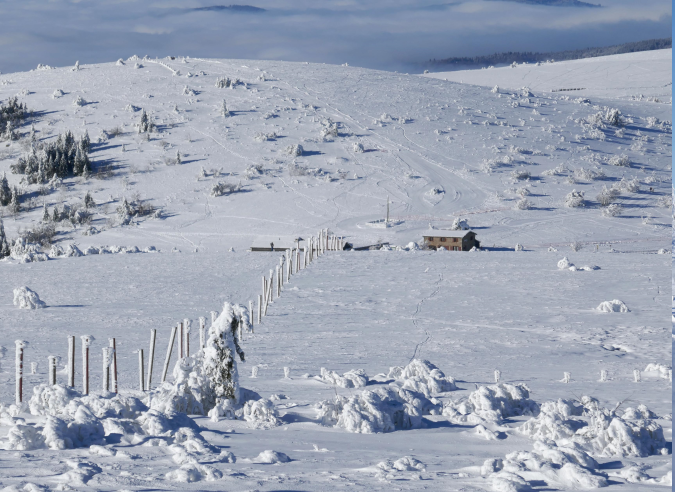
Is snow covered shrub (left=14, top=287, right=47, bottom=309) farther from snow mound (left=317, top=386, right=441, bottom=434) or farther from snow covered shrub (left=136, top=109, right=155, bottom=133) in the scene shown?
snow covered shrub (left=136, top=109, right=155, bottom=133)

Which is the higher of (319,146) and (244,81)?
(244,81)

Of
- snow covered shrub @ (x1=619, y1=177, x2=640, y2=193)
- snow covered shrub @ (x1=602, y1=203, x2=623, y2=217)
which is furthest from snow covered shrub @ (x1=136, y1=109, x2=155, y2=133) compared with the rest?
snow covered shrub @ (x1=619, y1=177, x2=640, y2=193)

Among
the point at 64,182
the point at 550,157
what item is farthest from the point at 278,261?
the point at 550,157

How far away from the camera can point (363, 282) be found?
2066 centimetres

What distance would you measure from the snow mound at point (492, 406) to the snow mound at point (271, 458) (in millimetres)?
2372

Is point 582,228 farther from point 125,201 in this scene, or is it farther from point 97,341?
point 97,341

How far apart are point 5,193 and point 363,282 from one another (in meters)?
29.2

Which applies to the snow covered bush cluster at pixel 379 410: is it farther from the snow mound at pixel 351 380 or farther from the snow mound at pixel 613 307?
Answer: the snow mound at pixel 613 307

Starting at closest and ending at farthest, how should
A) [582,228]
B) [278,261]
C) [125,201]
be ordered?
[278,261], [582,228], [125,201]

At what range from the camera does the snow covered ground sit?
6.80 metres

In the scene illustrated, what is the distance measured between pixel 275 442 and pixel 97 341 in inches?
314

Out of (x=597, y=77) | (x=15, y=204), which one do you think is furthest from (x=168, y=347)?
(x=597, y=77)

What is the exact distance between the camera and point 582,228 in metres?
37.8

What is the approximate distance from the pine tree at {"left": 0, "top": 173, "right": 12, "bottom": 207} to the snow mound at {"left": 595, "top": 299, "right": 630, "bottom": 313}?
114ft
